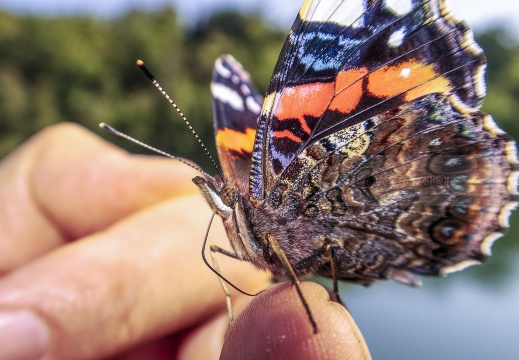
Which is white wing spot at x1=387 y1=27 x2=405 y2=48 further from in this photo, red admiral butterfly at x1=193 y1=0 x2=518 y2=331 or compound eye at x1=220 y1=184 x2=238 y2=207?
compound eye at x1=220 y1=184 x2=238 y2=207

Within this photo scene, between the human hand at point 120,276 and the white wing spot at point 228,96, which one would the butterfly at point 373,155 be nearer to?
the human hand at point 120,276

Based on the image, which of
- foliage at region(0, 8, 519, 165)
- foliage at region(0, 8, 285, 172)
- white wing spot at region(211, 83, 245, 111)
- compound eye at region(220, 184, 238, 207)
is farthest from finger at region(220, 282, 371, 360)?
foliage at region(0, 8, 285, 172)

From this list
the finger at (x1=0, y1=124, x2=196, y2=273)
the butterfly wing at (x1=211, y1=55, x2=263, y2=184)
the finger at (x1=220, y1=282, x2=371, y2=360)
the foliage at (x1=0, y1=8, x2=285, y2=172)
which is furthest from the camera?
the foliage at (x1=0, y1=8, x2=285, y2=172)

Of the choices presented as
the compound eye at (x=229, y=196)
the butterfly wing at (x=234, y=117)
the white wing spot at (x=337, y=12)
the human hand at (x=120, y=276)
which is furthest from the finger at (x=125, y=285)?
the white wing spot at (x=337, y=12)

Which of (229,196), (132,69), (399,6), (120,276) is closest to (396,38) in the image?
(399,6)

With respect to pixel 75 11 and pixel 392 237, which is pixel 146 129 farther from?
pixel 392 237

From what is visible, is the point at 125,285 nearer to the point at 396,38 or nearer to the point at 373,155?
the point at 373,155

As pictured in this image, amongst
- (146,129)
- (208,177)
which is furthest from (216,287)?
(146,129)

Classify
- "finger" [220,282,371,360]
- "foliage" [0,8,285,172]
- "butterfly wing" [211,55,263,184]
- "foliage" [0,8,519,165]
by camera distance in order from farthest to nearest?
"foliage" [0,8,285,172] < "foliage" [0,8,519,165] < "butterfly wing" [211,55,263,184] < "finger" [220,282,371,360]
